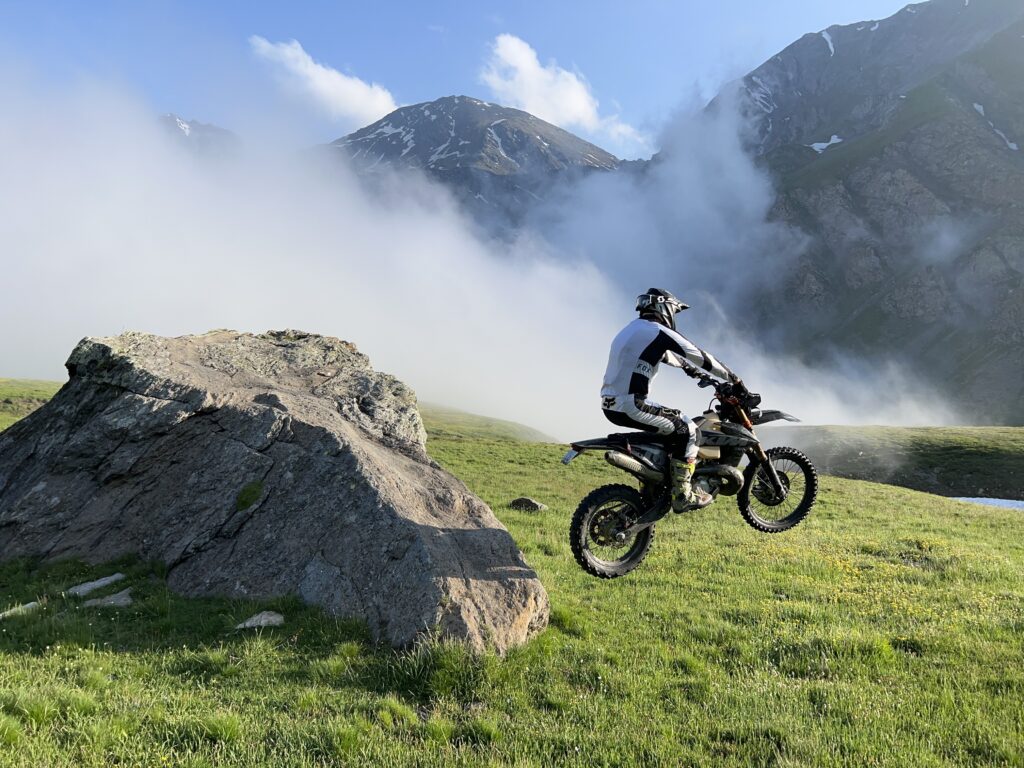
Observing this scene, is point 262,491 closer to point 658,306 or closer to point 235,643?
point 235,643

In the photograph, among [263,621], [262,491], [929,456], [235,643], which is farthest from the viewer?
[929,456]

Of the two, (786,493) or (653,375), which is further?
(786,493)

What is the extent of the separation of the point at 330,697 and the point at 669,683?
495 cm

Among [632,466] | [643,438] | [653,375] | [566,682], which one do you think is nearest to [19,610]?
[566,682]

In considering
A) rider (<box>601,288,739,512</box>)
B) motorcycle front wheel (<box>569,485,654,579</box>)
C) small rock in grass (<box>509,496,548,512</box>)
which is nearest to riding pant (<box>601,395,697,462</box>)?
rider (<box>601,288,739,512</box>)

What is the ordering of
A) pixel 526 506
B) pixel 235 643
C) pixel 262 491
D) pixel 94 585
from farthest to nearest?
1. pixel 526 506
2. pixel 262 491
3. pixel 94 585
4. pixel 235 643

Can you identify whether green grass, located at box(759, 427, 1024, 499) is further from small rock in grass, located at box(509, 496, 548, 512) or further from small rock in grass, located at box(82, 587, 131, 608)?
small rock in grass, located at box(82, 587, 131, 608)

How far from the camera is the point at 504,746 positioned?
23.5ft

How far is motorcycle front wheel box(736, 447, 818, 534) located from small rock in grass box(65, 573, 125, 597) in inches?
550

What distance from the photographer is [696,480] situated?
12758mm

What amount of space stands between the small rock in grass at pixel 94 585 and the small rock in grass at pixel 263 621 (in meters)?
4.37

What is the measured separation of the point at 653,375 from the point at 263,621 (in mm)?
8504

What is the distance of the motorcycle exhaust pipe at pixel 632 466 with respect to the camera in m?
11.8

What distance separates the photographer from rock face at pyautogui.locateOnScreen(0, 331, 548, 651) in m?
10.7
